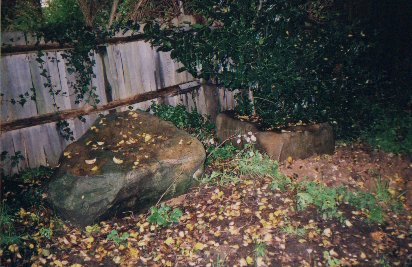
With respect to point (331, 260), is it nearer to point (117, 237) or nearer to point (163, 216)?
point (163, 216)

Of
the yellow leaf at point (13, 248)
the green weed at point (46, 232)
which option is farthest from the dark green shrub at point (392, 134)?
the yellow leaf at point (13, 248)

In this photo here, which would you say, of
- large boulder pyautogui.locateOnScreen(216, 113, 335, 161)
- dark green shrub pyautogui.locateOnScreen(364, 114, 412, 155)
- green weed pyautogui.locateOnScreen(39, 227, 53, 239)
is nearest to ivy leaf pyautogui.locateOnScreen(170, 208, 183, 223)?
green weed pyautogui.locateOnScreen(39, 227, 53, 239)

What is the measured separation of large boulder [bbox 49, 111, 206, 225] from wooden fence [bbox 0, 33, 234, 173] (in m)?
0.82

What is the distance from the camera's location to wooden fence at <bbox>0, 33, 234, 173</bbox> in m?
5.21

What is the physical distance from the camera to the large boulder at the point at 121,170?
426 cm

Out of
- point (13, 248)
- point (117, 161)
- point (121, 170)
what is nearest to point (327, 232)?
point (121, 170)

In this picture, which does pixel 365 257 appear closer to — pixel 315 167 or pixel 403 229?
pixel 403 229

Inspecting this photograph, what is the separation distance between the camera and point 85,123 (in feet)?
19.9

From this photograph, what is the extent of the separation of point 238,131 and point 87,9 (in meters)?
3.58

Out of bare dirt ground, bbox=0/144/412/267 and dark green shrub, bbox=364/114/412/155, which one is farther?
dark green shrub, bbox=364/114/412/155

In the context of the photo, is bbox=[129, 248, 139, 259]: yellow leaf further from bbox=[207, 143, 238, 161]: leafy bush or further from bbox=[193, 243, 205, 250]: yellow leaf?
bbox=[207, 143, 238, 161]: leafy bush

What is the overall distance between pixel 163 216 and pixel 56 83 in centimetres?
306

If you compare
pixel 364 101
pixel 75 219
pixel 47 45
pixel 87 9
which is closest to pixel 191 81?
pixel 87 9

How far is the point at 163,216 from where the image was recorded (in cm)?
438
